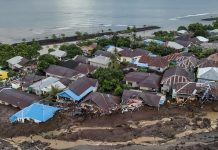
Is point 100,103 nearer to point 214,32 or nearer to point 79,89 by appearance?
point 79,89

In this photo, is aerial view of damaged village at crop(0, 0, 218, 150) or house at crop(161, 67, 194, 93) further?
house at crop(161, 67, 194, 93)

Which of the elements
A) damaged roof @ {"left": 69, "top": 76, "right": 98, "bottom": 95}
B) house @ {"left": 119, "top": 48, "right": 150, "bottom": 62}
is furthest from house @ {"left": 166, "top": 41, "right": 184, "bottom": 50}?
damaged roof @ {"left": 69, "top": 76, "right": 98, "bottom": 95}

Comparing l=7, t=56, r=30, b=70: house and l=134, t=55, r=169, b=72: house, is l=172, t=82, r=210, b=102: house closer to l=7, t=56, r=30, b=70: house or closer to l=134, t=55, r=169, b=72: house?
l=134, t=55, r=169, b=72: house

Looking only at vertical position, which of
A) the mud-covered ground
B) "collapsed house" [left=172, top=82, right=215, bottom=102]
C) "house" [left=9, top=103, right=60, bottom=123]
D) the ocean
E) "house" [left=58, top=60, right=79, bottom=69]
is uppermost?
the ocean

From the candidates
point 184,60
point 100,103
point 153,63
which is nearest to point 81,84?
point 100,103

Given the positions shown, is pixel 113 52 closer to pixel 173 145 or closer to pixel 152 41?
pixel 152 41

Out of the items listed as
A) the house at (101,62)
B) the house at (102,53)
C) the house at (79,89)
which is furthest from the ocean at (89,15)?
the house at (79,89)

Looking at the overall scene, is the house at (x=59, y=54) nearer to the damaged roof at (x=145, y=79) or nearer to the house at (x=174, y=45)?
the damaged roof at (x=145, y=79)
